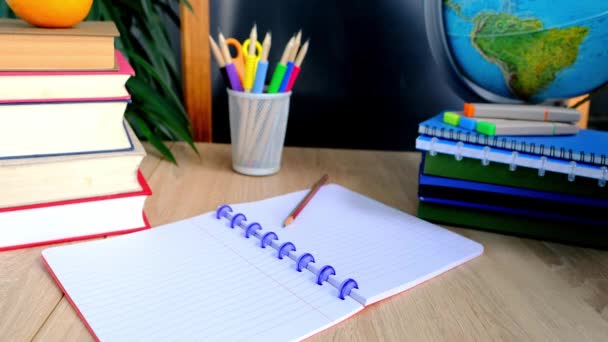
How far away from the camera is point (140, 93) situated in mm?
849

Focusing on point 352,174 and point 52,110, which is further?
point 352,174

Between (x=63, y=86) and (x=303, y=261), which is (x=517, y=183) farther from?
(x=63, y=86)

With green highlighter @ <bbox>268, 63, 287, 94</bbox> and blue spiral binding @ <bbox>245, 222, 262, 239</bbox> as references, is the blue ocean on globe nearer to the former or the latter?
green highlighter @ <bbox>268, 63, 287, 94</bbox>

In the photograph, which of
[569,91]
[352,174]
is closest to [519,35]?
[569,91]

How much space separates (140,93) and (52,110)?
0.28 meters

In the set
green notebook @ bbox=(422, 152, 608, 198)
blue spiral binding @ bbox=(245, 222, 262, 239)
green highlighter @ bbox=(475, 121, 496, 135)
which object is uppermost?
green highlighter @ bbox=(475, 121, 496, 135)

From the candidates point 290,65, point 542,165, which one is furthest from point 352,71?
point 542,165

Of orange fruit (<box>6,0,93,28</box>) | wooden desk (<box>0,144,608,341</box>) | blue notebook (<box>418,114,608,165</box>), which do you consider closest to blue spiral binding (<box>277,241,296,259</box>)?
wooden desk (<box>0,144,608,341</box>)

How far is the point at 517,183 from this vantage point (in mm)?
627

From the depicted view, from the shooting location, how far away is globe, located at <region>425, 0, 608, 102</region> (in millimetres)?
674

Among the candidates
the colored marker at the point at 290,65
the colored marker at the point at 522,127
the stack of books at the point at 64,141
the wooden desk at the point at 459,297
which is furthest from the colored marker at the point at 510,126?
the stack of books at the point at 64,141

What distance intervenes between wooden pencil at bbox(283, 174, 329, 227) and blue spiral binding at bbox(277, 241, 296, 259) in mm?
69

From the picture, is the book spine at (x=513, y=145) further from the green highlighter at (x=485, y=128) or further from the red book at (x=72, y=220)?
the red book at (x=72, y=220)

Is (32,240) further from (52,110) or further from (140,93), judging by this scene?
(140,93)
